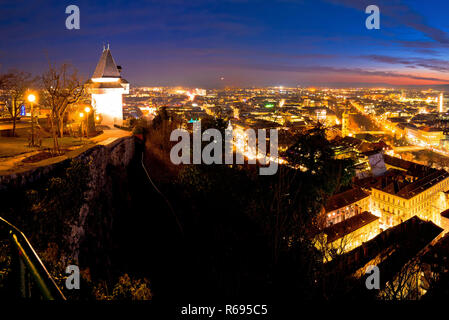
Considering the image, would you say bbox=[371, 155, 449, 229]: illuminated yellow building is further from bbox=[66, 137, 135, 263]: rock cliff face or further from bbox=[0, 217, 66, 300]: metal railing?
bbox=[0, 217, 66, 300]: metal railing

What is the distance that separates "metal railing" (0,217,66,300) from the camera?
1.04m

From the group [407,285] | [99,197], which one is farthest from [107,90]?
[407,285]

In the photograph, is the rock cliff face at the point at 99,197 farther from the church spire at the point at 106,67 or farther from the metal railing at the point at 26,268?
the church spire at the point at 106,67

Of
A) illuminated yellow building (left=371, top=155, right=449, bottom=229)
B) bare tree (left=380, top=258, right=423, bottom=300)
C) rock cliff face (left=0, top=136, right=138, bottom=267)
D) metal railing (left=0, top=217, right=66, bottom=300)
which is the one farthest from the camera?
illuminated yellow building (left=371, top=155, right=449, bottom=229)


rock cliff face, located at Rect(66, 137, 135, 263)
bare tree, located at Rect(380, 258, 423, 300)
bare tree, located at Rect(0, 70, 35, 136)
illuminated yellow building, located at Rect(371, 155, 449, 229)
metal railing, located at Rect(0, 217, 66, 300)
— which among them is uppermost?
bare tree, located at Rect(0, 70, 35, 136)

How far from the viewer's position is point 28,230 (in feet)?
12.9

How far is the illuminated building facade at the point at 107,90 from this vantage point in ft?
49.5

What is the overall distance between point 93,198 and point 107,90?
35.1ft

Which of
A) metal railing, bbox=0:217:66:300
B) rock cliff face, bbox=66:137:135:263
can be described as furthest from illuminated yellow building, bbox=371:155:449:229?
metal railing, bbox=0:217:66:300

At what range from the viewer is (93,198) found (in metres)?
5.89

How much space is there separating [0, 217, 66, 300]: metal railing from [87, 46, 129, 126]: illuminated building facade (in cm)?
1511

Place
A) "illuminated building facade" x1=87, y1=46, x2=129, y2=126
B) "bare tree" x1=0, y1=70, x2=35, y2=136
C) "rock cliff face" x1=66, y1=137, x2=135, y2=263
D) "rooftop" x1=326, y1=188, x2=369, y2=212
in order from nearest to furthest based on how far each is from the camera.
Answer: "rock cliff face" x1=66, y1=137, x2=135, y2=263, "bare tree" x1=0, y1=70, x2=35, y2=136, "rooftop" x1=326, y1=188, x2=369, y2=212, "illuminated building facade" x1=87, y1=46, x2=129, y2=126
